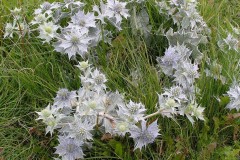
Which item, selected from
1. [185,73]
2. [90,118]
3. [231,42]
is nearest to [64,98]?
[90,118]

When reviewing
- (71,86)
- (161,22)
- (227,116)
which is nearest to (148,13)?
(161,22)

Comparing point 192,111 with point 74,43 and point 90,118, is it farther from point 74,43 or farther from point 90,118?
point 74,43

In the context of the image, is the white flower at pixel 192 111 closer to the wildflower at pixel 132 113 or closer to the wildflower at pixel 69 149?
the wildflower at pixel 132 113

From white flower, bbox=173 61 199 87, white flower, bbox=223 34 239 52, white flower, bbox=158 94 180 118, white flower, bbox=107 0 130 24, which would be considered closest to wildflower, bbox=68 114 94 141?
white flower, bbox=158 94 180 118

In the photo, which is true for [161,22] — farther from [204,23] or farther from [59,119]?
[59,119]

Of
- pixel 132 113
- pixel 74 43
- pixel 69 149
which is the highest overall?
pixel 74 43

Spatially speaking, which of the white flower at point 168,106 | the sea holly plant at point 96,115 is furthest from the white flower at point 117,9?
the white flower at point 168,106

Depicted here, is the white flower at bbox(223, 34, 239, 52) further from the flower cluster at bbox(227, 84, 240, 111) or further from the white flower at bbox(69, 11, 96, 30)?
the white flower at bbox(69, 11, 96, 30)
